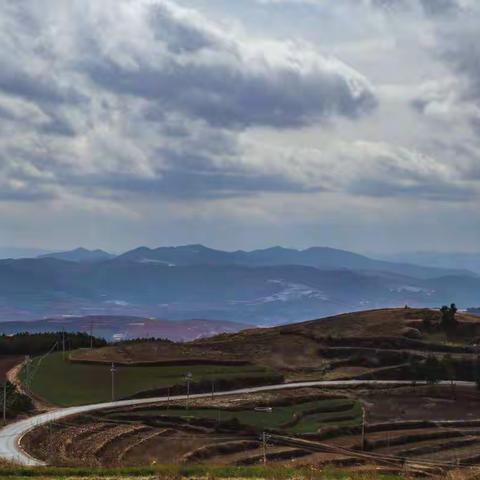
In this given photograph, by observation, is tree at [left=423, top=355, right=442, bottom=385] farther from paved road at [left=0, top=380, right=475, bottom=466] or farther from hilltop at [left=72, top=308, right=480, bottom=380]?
hilltop at [left=72, top=308, right=480, bottom=380]

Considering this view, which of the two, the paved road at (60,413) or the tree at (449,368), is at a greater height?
the tree at (449,368)

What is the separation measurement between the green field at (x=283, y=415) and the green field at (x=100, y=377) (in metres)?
8.60

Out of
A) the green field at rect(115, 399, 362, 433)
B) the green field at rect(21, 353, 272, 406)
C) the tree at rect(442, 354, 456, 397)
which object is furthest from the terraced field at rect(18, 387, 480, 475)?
the tree at rect(442, 354, 456, 397)

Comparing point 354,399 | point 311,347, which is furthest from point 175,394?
point 311,347

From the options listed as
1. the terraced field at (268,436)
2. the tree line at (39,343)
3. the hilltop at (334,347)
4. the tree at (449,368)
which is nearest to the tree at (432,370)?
the tree at (449,368)

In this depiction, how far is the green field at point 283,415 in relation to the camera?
6898cm

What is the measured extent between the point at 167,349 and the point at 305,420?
36575 mm

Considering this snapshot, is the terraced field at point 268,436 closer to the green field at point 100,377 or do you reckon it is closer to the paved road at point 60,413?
the paved road at point 60,413

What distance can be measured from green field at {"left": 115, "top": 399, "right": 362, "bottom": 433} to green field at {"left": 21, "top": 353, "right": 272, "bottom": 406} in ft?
28.2

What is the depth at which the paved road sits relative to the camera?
50.1 m

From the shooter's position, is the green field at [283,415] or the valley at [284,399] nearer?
the valley at [284,399]

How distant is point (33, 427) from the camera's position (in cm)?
6025

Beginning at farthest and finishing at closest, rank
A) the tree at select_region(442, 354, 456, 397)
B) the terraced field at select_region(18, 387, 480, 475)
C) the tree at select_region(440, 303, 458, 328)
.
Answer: the tree at select_region(440, 303, 458, 328) → the tree at select_region(442, 354, 456, 397) → the terraced field at select_region(18, 387, 480, 475)

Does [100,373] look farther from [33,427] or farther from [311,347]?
[311,347]
